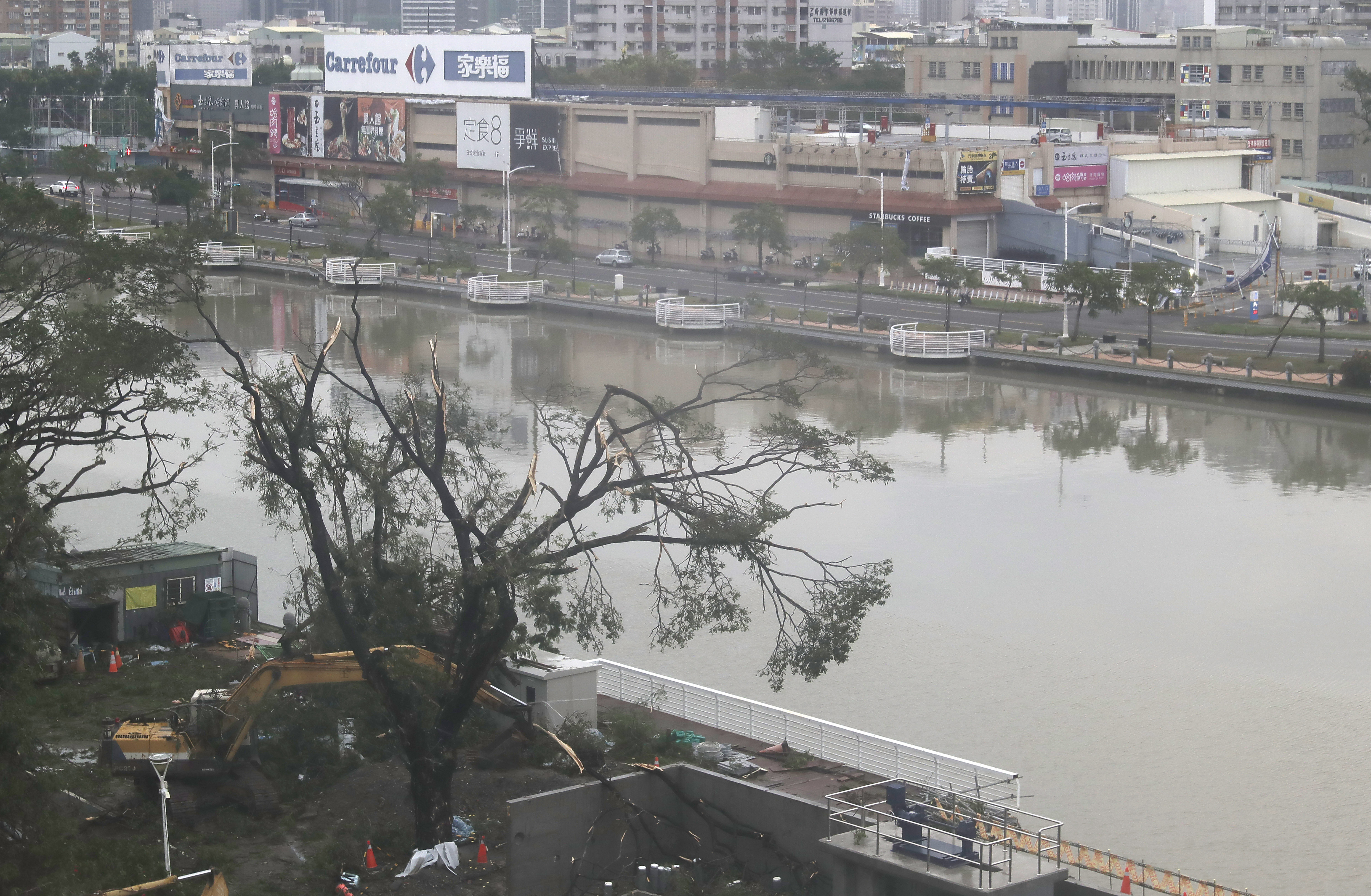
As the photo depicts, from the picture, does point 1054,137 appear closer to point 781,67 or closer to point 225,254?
point 225,254

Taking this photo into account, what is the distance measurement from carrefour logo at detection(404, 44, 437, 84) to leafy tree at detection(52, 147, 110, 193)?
43.0 ft

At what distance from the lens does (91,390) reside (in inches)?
774

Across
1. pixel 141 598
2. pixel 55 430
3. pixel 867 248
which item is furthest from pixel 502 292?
pixel 141 598

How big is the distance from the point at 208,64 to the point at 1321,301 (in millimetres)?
60527

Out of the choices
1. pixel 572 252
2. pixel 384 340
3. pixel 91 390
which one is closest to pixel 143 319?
pixel 384 340

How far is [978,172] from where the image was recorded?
5384 cm

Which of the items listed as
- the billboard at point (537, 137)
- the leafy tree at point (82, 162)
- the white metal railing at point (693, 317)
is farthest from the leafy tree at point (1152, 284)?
the leafy tree at point (82, 162)

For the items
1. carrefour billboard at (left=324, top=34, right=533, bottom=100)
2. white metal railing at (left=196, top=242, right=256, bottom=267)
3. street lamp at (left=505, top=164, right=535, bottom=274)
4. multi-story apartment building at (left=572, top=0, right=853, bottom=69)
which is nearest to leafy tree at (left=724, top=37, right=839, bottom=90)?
multi-story apartment building at (left=572, top=0, right=853, bottom=69)

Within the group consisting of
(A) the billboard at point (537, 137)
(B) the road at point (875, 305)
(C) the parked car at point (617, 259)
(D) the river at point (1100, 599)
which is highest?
(A) the billboard at point (537, 137)

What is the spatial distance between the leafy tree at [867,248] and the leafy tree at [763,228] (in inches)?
132

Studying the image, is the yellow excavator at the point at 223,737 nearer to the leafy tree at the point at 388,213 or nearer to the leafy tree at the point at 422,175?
the leafy tree at the point at 388,213

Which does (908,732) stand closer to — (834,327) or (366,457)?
(366,457)

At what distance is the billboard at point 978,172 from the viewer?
53531 millimetres

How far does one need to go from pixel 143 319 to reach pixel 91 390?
24727mm
